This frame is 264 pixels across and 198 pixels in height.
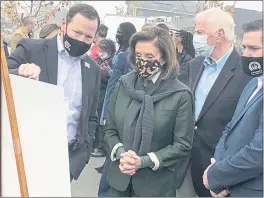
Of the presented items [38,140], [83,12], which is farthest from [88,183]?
[38,140]

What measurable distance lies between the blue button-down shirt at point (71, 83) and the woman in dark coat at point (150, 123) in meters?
0.25

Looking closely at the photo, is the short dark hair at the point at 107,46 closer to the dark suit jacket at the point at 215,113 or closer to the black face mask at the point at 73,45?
the dark suit jacket at the point at 215,113

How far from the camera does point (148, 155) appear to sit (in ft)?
7.73

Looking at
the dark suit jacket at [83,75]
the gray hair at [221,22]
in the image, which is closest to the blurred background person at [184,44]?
the gray hair at [221,22]

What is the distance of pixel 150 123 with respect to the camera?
236 centimetres

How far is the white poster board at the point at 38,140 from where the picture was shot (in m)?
1.31

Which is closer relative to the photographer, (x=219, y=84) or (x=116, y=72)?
(x=219, y=84)

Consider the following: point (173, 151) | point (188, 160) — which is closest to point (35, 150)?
point (173, 151)

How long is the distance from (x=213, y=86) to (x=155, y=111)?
693 millimetres

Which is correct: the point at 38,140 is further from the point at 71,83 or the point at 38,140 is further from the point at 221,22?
the point at 221,22

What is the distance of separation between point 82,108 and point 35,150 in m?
1.31

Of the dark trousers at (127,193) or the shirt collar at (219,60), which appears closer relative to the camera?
the dark trousers at (127,193)

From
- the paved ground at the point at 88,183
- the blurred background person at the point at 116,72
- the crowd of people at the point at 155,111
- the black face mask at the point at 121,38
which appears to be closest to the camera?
the crowd of people at the point at 155,111

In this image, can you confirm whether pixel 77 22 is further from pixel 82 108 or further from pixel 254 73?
pixel 254 73
